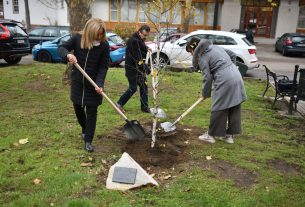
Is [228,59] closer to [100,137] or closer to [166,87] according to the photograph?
[100,137]

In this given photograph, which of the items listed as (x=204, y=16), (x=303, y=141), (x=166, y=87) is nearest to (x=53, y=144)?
(x=303, y=141)

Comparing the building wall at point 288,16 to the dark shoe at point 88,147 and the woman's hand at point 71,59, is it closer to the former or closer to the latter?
the dark shoe at point 88,147

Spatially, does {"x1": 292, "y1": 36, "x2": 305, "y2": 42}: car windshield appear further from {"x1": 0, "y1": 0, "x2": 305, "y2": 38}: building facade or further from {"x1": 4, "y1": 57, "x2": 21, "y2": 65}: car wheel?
{"x1": 4, "y1": 57, "x2": 21, "y2": 65}: car wheel

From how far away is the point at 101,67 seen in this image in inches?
215

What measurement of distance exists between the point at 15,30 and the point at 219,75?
10.9 m

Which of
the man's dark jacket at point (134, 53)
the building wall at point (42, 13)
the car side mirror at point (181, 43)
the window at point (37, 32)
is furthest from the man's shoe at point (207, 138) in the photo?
the building wall at point (42, 13)

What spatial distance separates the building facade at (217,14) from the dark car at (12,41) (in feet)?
59.3

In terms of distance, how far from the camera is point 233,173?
516 cm

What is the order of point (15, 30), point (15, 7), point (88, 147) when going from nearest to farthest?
point (88, 147) → point (15, 30) → point (15, 7)

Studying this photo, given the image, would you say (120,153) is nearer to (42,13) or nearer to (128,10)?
(128,10)

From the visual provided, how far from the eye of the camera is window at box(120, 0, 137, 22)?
36.7 m

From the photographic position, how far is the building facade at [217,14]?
1321 inches

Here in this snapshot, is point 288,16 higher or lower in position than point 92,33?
lower

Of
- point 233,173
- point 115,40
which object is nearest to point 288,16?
point 115,40
